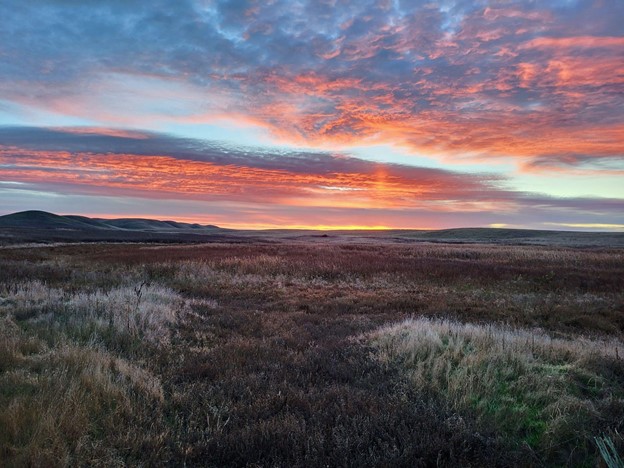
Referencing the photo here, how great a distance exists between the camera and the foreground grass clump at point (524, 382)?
4328mm

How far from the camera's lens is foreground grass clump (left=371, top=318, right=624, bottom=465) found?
4.33m

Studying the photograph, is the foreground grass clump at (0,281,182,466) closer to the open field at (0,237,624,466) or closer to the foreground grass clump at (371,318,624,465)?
the open field at (0,237,624,466)

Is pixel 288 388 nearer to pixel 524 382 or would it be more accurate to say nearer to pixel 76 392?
pixel 76 392

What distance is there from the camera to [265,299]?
14.4 m

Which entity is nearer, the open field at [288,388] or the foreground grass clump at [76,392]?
the foreground grass clump at [76,392]

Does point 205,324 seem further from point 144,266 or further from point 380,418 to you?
point 144,266

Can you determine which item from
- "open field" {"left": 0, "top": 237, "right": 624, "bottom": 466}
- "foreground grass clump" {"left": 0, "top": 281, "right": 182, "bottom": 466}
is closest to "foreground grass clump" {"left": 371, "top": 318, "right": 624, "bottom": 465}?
"open field" {"left": 0, "top": 237, "right": 624, "bottom": 466}

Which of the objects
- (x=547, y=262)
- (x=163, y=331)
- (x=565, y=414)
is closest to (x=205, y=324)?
(x=163, y=331)

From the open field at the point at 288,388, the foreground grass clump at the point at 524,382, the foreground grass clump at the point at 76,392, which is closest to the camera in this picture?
the foreground grass clump at the point at 76,392

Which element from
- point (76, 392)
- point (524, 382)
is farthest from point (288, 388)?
point (524, 382)

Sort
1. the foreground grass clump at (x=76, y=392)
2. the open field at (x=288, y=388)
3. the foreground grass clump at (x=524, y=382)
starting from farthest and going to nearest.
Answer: the foreground grass clump at (x=524, y=382), the open field at (x=288, y=388), the foreground grass clump at (x=76, y=392)

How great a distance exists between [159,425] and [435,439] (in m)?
3.12

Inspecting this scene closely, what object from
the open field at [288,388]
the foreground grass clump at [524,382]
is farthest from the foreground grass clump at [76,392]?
the foreground grass clump at [524,382]

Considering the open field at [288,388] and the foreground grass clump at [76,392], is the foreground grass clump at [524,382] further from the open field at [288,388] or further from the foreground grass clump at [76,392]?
the foreground grass clump at [76,392]
